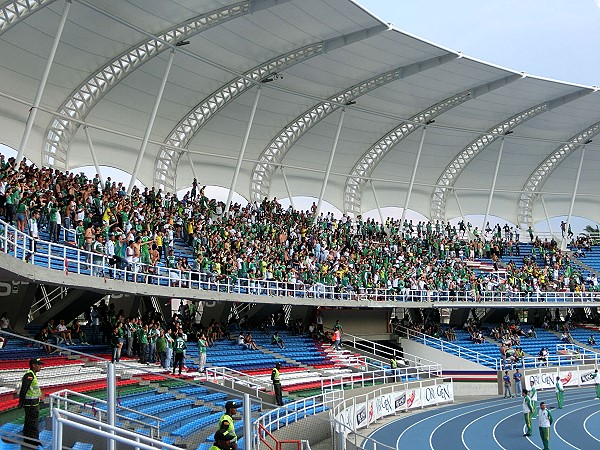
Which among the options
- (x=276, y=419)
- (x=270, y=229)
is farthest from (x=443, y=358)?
(x=276, y=419)

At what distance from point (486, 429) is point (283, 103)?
24165 mm

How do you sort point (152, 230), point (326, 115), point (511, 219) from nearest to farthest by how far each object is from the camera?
1. point (152, 230)
2. point (326, 115)
3. point (511, 219)

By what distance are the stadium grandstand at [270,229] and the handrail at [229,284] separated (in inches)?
5.6

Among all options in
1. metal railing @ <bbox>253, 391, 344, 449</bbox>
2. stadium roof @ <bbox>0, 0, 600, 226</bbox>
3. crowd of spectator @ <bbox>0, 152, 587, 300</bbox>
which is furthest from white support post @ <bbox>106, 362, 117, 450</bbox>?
stadium roof @ <bbox>0, 0, 600, 226</bbox>

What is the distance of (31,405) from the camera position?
33.9ft

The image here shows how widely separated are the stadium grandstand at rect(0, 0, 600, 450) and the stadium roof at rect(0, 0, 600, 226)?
153mm

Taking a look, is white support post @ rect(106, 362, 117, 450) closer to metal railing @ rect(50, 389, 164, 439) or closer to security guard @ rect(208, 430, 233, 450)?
metal railing @ rect(50, 389, 164, 439)

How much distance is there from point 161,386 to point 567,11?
63.6 metres

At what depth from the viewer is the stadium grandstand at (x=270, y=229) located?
2086 cm

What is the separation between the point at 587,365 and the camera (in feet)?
133

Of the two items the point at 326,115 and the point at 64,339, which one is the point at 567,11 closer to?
the point at 326,115

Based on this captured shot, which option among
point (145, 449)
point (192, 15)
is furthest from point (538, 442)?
point (192, 15)

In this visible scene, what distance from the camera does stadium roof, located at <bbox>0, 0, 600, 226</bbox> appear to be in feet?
106

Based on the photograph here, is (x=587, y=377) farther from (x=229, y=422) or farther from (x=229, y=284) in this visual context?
(x=229, y=422)
